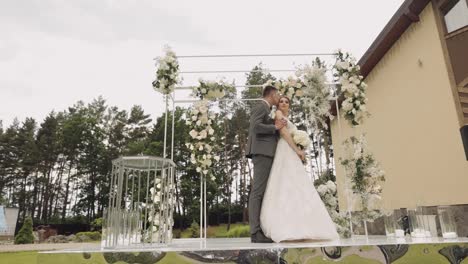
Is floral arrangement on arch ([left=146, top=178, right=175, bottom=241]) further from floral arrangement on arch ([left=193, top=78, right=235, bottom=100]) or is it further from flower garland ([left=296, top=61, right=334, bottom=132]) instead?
flower garland ([left=296, top=61, right=334, bottom=132])

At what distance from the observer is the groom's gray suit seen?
12.0 feet

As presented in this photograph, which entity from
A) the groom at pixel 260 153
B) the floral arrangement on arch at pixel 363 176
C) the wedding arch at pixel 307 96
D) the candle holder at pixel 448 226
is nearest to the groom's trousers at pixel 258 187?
the groom at pixel 260 153

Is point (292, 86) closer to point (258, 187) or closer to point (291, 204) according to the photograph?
point (258, 187)

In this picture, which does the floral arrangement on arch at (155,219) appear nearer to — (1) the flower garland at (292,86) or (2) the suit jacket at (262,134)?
(2) the suit jacket at (262,134)


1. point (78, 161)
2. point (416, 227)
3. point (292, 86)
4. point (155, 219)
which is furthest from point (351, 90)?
point (78, 161)

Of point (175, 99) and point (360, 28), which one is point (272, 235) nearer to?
point (175, 99)

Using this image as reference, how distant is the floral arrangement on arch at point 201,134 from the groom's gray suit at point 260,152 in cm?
172

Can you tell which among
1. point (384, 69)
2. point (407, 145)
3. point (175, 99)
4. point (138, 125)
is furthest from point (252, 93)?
point (138, 125)

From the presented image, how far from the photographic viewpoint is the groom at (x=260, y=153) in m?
3.62

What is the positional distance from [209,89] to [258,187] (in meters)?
2.51

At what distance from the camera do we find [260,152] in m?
3.79

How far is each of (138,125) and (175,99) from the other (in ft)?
93.9

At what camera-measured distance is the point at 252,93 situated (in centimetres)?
1780

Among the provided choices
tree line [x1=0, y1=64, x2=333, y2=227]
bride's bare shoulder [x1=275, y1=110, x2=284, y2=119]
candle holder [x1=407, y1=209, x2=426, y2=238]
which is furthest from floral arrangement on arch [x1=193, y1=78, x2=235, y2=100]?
tree line [x1=0, y1=64, x2=333, y2=227]
